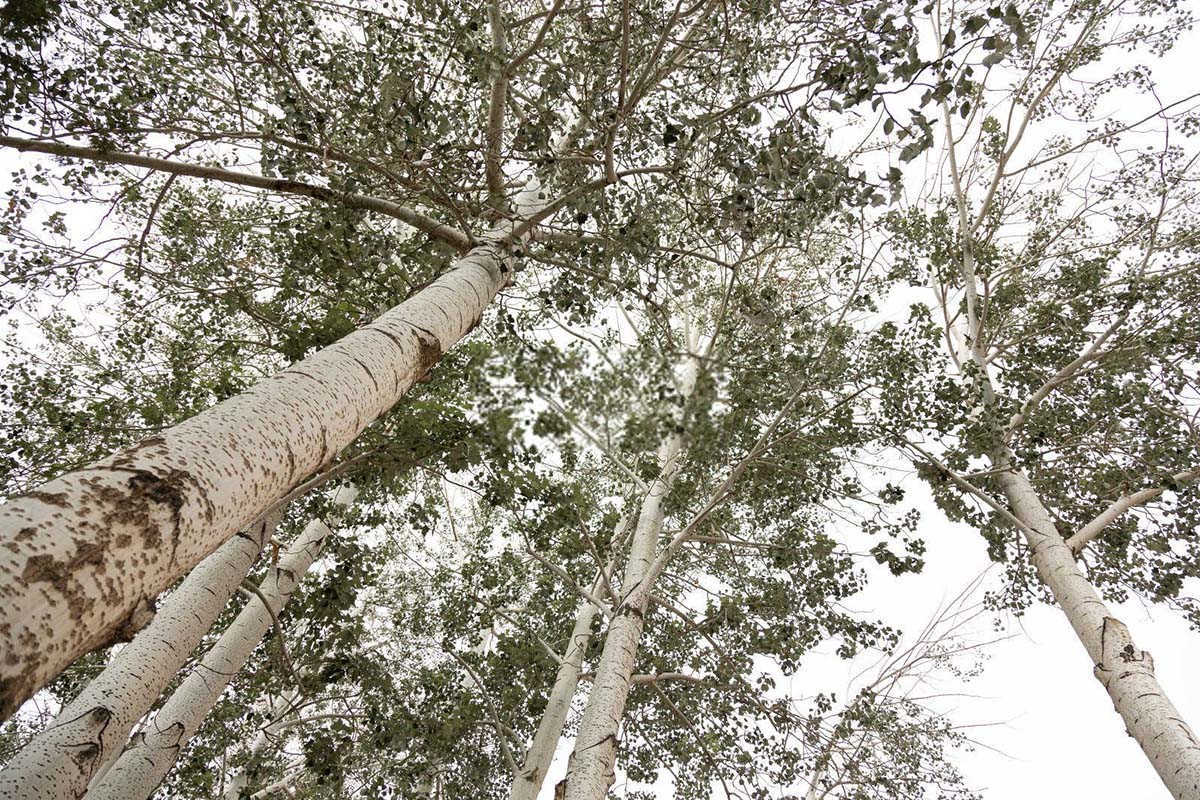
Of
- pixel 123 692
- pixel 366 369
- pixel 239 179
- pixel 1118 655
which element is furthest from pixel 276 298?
pixel 1118 655

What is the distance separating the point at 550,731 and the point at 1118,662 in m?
4.39

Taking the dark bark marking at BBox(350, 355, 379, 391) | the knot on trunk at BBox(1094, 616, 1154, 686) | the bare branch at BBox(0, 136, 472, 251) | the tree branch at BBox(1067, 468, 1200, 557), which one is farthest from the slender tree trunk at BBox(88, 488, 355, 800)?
the tree branch at BBox(1067, 468, 1200, 557)

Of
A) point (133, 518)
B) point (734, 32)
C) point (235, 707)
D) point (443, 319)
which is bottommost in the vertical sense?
point (133, 518)

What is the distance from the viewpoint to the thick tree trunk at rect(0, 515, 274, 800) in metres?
2.98

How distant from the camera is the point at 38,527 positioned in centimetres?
125

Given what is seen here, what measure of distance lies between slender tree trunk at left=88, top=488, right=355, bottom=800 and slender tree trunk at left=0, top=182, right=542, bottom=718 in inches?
107

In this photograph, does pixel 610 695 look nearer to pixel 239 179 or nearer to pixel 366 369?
pixel 366 369

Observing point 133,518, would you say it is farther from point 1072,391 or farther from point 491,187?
point 1072,391

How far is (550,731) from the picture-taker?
5.52 meters

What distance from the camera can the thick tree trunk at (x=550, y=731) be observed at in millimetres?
5168

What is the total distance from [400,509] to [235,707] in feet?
16.0

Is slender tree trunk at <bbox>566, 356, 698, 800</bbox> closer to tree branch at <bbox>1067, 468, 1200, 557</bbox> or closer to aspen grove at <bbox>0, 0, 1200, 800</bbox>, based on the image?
aspen grove at <bbox>0, 0, 1200, 800</bbox>

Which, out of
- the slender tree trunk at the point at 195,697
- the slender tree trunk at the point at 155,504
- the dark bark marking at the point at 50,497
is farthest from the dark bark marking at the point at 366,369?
the slender tree trunk at the point at 195,697

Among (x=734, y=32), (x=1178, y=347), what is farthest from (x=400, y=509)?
(x=1178, y=347)
